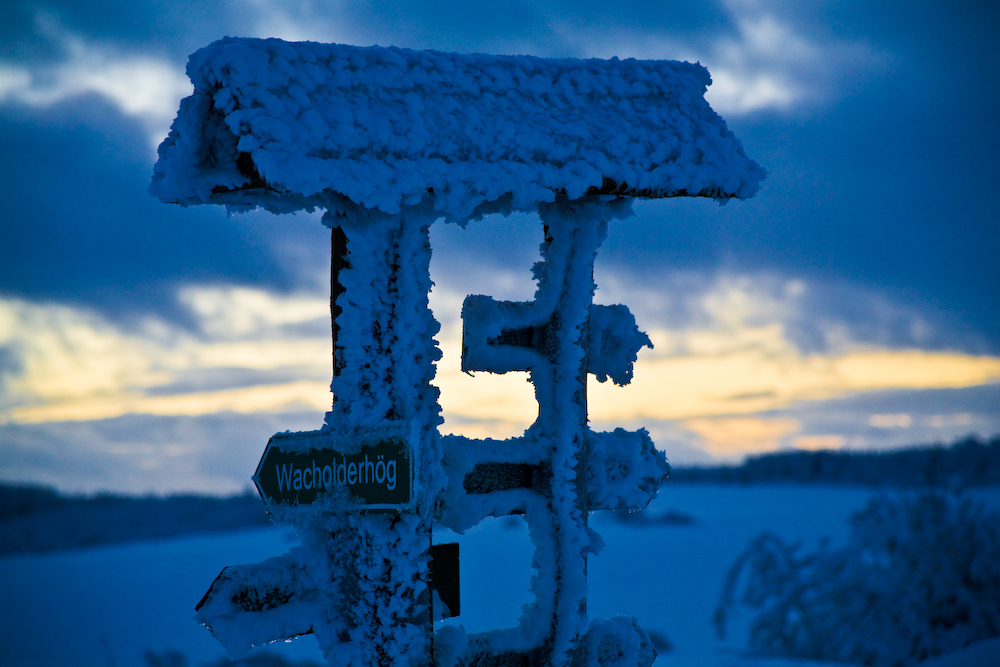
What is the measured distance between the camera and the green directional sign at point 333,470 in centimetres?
241

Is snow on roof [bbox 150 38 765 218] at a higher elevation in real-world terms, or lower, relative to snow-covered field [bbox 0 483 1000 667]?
higher

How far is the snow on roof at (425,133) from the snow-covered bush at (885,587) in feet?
20.1

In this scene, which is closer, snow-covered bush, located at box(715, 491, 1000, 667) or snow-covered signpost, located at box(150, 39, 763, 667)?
snow-covered signpost, located at box(150, 39, 763, 667)

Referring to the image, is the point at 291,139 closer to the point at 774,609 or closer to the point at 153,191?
the point at 153,191

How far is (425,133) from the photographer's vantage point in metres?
2.63

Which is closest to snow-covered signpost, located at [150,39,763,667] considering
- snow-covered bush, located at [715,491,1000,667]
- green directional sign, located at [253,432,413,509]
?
green directional sign, located at [253,432,413,509]

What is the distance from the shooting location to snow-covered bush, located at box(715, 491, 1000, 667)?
834 centimetres

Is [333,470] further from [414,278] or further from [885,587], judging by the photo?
[885,587]

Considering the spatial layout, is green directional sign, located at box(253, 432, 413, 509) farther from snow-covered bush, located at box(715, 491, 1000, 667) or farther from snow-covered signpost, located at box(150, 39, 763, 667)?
snow-covered bush, located at box(715, 491, 1000, 667)

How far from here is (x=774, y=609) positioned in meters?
8.84

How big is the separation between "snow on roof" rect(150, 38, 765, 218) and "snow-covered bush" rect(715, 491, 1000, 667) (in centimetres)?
612

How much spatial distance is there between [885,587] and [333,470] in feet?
24.9

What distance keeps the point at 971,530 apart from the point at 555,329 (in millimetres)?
7237

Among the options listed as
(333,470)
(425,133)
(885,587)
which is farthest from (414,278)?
(885,587)
